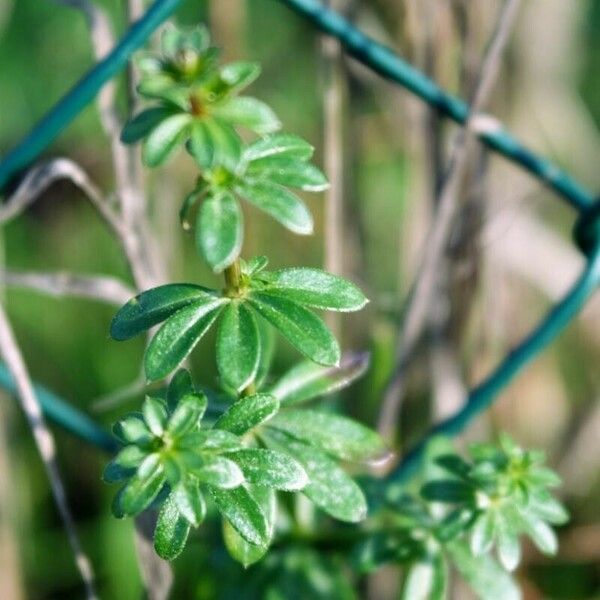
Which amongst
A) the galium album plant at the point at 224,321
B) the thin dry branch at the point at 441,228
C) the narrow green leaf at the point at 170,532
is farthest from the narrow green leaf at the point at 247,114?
the thin dry branch at the point at 441,228

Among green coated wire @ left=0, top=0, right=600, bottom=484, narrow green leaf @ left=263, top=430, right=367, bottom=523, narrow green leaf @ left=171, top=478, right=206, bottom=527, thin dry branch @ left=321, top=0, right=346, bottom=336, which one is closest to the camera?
narrow green leaf @ left=171, top=478, right=206, bottom=527

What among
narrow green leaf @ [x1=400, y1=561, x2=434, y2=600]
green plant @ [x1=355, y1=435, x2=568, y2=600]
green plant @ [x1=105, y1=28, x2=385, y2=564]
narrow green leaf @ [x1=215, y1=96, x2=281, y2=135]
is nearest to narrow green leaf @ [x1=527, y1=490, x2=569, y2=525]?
green plant @ [x1=355, y1=435, x2=568, y2=600]

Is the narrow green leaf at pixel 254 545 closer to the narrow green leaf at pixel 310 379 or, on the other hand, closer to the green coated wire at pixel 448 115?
the narrow green leaf at pixel 310 379

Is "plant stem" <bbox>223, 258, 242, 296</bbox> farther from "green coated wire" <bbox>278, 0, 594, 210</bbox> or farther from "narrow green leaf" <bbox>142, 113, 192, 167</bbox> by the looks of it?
"green coated wire" <bbox>278, 0, 594, 210</bbox>

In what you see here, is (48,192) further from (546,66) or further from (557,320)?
→ (557,320)

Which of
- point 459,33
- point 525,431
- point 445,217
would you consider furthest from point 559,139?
point 445,217

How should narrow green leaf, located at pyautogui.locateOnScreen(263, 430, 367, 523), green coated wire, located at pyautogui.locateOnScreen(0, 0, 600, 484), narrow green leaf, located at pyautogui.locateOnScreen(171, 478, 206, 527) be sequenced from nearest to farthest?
1. narrow green leaf, located at pyautogui.locateOnScreen(171, 478, 206, 527)
2. narrow green leaf, located at pyautogui.locateOnScreen(263, 430, 367, 523)
3. green coated wire, located at pyautogui.locateOnScreen(0, 0, 600, 484)
